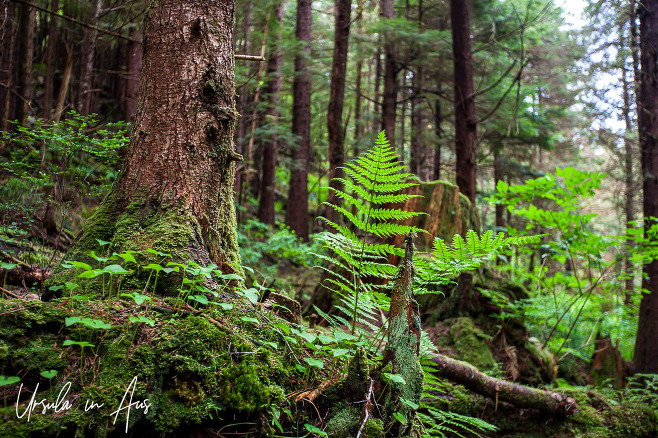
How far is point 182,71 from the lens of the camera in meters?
2.74

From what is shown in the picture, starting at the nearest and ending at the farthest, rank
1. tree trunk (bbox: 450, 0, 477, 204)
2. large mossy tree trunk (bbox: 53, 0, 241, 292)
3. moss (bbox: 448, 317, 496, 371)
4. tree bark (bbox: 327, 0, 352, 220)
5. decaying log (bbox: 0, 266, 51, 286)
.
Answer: large mossy tree trunk (bbox: 53, 0, 241, 292), decaying log (bbox: 0, 266, 51, 286), moss (bbox: 448, 317, 496, 371), tree bark (bbox: 327, 0, 352, 220), tree trunk (bbox: 450, 0, 477, 204)

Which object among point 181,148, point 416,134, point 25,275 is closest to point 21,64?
point 25,275

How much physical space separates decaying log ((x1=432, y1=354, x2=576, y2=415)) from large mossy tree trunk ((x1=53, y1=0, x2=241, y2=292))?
2113mm

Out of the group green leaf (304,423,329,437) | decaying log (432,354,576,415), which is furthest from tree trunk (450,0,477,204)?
green leaf (304,423,329,437)

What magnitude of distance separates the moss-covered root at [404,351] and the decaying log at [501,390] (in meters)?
1.71

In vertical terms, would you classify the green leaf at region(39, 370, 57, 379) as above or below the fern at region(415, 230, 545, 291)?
below

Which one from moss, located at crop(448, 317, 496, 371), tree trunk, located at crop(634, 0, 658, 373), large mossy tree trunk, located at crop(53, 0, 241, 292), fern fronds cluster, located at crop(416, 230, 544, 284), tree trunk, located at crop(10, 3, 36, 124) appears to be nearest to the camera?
fern fronds cluster, located at crop(416, 230, 544, 284)

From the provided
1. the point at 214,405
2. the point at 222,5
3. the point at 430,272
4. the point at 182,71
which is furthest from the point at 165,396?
the point at 222,5

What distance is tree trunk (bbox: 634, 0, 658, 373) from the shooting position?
253 inches

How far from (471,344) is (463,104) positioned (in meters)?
5.56

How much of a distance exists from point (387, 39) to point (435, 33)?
1384 mm

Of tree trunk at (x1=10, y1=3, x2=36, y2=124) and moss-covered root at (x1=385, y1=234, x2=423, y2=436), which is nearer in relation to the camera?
moss-covered root at (x1=385, y1=234, x2=423, y2=436)

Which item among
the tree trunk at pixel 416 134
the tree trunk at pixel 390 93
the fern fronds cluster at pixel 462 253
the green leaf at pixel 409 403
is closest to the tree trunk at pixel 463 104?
the tree trunk at pixel 390 93

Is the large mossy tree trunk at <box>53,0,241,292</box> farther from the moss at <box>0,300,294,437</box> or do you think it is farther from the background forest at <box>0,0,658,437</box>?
the moss at <box>0,300,294,437</box>
